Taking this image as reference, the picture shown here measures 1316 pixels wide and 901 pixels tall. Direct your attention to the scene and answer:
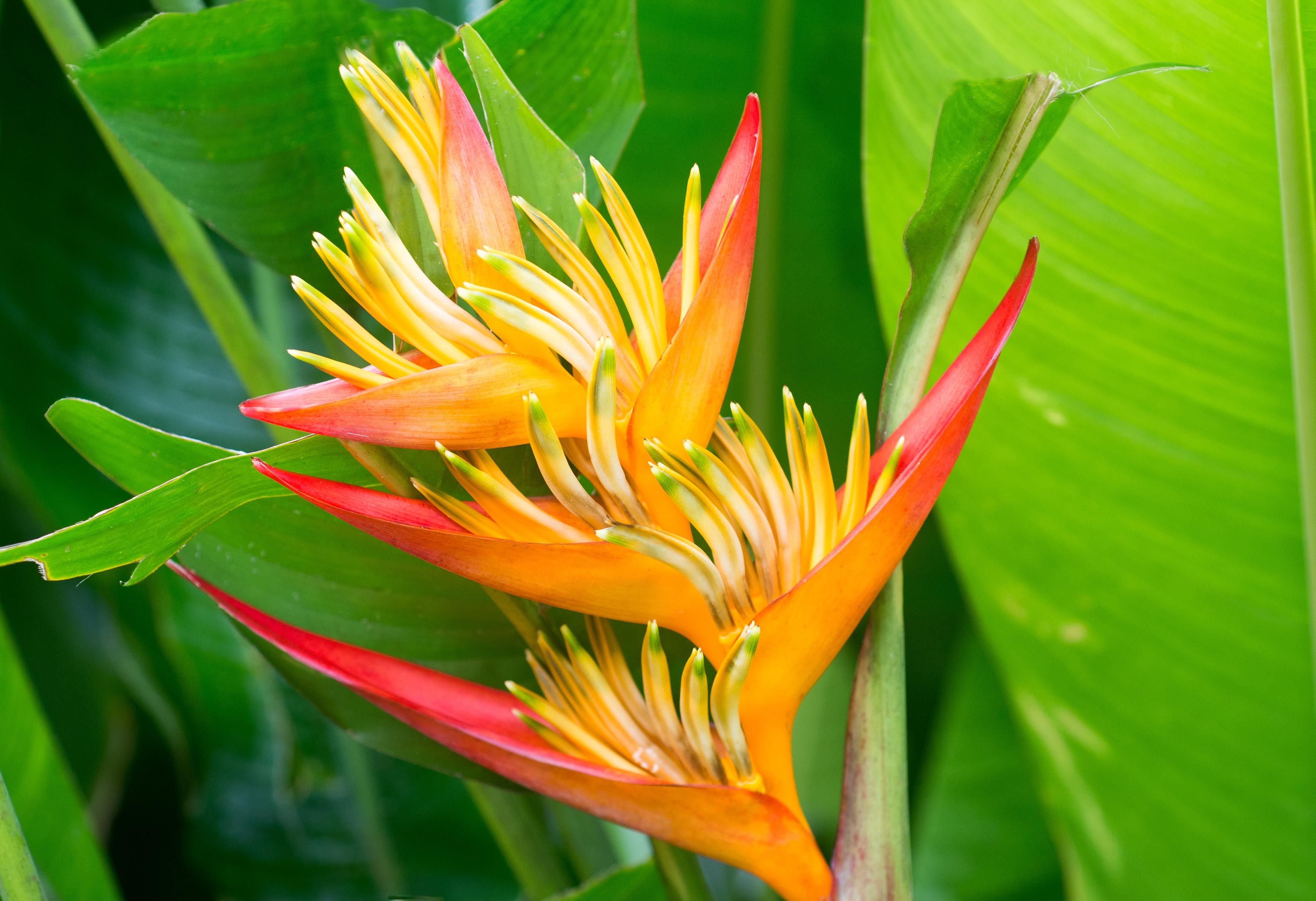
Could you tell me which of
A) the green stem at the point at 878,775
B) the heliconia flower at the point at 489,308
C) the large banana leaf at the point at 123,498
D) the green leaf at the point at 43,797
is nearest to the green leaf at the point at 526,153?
the heliconia flower at the point at 489,308

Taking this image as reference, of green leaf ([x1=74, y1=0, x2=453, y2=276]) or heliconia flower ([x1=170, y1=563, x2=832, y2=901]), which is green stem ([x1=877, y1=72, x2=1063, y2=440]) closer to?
heliconia flower ([x1=170, y1=563, x2=832, y2=901])

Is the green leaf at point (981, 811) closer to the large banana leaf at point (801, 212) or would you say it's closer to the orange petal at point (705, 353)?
the large banana leaf at point (801, 212)

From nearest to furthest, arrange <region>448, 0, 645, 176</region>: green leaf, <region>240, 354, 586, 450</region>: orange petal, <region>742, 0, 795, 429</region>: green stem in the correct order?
<region>240, 354, 586, 450</region>: orange petal → <region>448, 0, 645, 176</region>: green leaf → <region>742, 0, 795, 429</region>: green stem

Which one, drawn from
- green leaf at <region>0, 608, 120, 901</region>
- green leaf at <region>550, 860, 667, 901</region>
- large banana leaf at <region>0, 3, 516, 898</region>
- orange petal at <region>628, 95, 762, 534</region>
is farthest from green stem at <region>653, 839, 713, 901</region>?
large banana leaf at <region>0, 3, 516, 898</region>

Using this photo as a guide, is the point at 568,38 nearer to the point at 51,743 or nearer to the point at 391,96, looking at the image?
the point at 391,96

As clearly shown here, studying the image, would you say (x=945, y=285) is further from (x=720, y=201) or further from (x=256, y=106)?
(x=256, y=106)

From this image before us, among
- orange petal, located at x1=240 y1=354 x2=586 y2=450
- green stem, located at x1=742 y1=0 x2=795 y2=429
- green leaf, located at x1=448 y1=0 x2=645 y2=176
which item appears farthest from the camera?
green stem, located at x1=742 y1=0 x2=795 y2=429

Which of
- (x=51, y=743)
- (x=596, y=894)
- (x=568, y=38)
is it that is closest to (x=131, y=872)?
(x=51, y=743)
